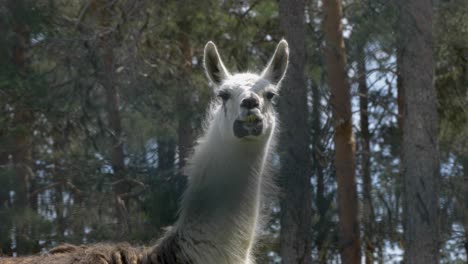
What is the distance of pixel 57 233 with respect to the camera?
1212 centimetres

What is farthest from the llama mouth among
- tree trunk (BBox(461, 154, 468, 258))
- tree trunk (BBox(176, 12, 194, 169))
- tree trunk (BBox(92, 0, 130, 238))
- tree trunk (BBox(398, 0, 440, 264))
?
tree trunk (BBox(461, 154, 468, 258))

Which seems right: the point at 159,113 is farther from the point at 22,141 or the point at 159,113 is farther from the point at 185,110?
the point at 22,141

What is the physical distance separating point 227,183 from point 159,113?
23.5ft

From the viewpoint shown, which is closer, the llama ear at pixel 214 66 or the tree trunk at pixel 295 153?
the llama ear at pixel 214 66

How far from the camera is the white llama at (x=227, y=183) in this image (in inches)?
209

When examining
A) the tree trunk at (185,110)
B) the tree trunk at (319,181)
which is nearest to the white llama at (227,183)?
the tree trunk at (185,110)

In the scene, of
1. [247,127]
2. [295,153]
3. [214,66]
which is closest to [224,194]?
[247,127]

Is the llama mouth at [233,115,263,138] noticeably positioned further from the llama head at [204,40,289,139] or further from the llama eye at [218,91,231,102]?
the llama eye at [218,91,231,102]

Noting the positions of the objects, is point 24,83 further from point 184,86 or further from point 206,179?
point 206,179

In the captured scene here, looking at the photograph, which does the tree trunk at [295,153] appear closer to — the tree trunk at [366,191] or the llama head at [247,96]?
the tree trunk at [366,191]

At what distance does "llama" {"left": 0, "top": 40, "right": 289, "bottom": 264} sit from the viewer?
5.30 metres

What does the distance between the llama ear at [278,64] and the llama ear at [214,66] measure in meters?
0.37

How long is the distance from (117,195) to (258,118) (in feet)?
23.6

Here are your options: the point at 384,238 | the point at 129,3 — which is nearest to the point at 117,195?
the point at 129,3
